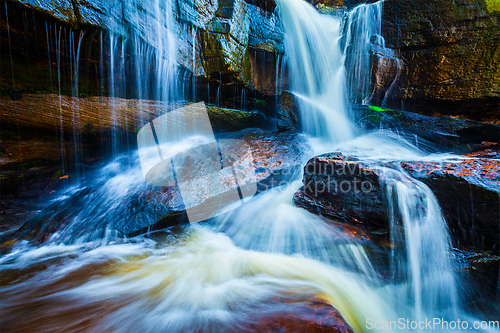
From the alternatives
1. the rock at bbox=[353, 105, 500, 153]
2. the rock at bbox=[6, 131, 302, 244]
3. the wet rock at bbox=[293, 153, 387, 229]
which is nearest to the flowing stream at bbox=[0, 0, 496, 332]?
the rock at bbox=[6, 131, 302, 244]

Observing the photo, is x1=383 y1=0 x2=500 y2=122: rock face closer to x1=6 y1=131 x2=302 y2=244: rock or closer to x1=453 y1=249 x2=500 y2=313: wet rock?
x1=6 y1=131 x2=302 y2=244: rock

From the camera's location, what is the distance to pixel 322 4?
9.18m

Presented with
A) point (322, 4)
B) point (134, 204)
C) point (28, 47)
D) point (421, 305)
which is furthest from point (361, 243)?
point (322, 4)

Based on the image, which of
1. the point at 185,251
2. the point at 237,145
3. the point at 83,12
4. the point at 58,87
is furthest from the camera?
the point at 237,145

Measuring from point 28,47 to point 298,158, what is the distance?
636cm

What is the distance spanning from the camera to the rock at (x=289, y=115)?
6.49 m

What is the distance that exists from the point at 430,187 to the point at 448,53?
5200mm

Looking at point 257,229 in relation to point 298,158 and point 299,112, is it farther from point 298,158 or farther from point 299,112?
point 299,112

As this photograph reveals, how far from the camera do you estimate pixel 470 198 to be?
2.29 metres

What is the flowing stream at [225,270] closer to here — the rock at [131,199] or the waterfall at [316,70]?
the rock at [131,199]

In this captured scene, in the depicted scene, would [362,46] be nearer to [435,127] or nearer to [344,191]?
[435,127]

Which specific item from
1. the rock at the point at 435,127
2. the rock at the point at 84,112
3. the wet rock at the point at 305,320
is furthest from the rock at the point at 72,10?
→ the rock at the point at 435,127

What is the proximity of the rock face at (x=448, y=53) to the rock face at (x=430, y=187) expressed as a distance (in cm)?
420

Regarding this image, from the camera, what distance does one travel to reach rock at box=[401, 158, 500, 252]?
219 cm
